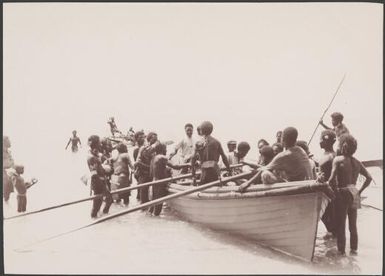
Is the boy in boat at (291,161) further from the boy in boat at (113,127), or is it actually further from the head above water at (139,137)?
the head above water at (139,137)

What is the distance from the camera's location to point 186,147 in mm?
8734

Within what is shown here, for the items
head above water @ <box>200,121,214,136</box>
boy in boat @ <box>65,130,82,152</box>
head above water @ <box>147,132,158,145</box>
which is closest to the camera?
head above water @ <box>200,121,214,136</box>

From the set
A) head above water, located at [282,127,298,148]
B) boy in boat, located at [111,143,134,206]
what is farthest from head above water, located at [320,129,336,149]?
boy in boat, located at [111,143,134,206]

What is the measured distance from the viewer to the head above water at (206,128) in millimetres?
6914

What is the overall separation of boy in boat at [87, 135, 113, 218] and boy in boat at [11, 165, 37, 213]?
94 cm

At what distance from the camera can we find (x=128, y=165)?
8648 mm

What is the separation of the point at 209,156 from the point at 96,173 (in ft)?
5.66

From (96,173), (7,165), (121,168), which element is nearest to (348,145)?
(96,173)

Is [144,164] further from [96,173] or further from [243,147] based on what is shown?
[243,147]

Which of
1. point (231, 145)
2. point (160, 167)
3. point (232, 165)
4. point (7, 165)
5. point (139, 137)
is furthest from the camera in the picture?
point (139, 137)

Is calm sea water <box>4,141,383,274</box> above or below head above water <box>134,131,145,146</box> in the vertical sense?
below

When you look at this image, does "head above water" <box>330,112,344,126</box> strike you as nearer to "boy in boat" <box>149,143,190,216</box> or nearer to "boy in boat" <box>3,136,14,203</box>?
"boy in boat" <box>149,143,190,216</box>

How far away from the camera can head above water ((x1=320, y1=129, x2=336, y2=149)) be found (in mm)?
6062

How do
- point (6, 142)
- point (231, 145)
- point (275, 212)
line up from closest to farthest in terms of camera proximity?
1. point (275, 212)
2. point (6, 142)
3. point (231, 145)
